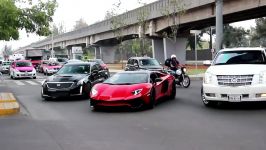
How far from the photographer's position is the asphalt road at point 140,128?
7.66 meters

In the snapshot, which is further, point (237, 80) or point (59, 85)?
point (59, 85)

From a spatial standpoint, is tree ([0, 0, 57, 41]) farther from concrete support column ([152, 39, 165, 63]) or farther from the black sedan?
concrete support column ([152, 39, 165, 63])

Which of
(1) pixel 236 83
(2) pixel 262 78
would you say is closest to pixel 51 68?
(1) pixel 236 83

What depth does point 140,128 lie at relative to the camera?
9469mm

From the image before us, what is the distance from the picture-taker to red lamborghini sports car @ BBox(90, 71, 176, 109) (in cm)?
1219

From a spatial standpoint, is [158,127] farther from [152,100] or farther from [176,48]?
[176,48]

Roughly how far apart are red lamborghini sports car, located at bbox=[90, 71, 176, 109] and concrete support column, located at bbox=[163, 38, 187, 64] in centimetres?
3641

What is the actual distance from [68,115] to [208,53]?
61153 mm

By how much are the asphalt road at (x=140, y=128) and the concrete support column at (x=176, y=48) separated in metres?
36.6

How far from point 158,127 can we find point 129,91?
291 centimetres

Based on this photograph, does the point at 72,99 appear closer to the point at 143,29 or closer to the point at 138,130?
the point at 138,130

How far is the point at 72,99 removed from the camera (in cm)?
1672

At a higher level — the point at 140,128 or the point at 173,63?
the point at 173,63

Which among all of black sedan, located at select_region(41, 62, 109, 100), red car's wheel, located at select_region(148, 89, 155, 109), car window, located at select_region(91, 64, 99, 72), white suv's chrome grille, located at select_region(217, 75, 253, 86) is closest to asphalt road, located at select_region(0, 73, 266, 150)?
red car's wheel, located at select_region(148, 89, 155, 109)
